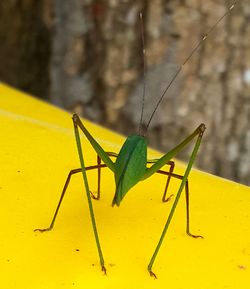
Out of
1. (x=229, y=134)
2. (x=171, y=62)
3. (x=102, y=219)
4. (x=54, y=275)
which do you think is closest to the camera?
(x=54, y=275)

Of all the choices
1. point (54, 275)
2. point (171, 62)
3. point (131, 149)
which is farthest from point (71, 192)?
point (171, 62)

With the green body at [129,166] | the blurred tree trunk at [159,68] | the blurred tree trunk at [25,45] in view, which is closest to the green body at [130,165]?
the green body at [129,166]

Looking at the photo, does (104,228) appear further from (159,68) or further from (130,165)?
(159,68)

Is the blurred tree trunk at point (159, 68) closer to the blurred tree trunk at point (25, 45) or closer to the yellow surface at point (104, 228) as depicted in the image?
the blurred tree trunk at point (25, 45)

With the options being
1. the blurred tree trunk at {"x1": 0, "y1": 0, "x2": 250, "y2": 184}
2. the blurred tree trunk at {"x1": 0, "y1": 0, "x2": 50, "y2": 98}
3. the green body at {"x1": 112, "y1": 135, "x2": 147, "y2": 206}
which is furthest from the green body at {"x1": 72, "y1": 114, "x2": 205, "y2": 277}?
the blurred tree trunk at {"x1": 0, "y1": 0, "x2": 50, "y2": 98}

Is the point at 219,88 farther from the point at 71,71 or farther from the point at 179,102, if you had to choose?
the point at 71,71

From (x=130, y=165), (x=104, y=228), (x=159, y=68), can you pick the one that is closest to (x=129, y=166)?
(x=130, y=165)

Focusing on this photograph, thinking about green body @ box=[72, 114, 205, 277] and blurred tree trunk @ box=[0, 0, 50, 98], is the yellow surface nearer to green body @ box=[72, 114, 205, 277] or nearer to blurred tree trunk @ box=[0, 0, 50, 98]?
green body @ box=[72, 114, 205, 277]
